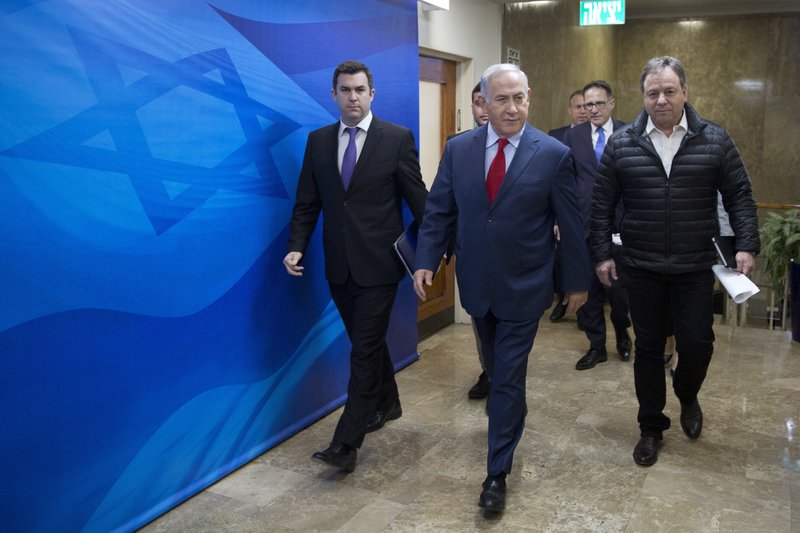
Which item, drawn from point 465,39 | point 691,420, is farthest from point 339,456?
point 465,39

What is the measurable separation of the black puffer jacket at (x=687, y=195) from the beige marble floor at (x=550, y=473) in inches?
37.7

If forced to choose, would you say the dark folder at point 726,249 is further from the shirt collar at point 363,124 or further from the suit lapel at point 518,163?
the shirt collar at point 363,124

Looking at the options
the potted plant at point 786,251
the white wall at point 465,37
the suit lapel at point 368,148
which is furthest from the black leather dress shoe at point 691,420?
the white wall at point 465,37

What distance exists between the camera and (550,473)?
3.50m

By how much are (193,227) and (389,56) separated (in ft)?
6.73

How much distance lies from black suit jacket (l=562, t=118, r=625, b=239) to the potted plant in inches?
67.4

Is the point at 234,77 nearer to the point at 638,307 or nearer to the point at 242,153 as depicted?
the point at 242,153

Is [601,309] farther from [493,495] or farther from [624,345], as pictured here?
[493,495]

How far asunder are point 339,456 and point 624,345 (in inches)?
101

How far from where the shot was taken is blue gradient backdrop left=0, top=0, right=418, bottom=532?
99.3 inches

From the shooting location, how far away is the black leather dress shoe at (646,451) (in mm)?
3570

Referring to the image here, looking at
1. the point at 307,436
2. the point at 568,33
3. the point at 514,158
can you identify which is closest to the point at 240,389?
the point at 307,436

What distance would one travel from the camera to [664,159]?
3.40 m

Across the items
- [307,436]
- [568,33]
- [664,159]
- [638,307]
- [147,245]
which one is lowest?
[307,436]
